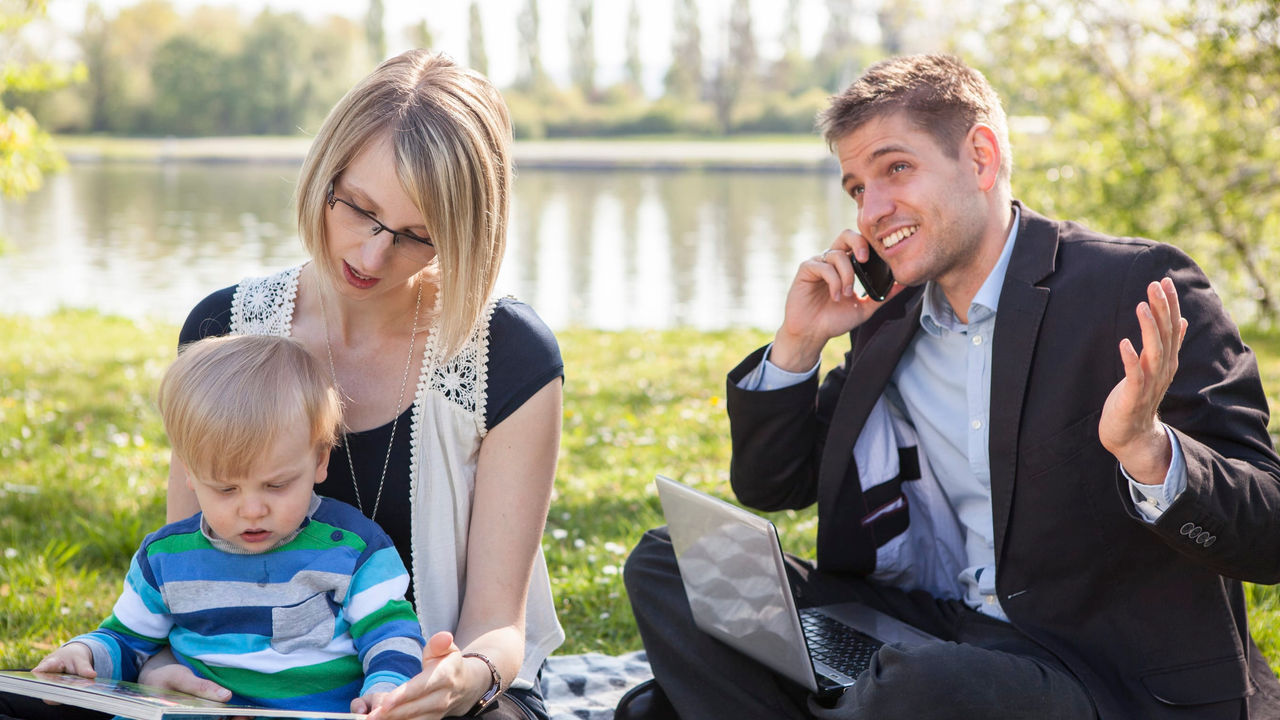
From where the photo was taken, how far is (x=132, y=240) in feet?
77.2

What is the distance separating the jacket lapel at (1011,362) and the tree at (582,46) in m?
82.7

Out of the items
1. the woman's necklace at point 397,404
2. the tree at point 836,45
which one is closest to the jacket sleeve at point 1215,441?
the woman's necklace at point 397,404

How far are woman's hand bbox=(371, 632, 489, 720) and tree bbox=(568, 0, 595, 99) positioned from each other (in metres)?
83.4

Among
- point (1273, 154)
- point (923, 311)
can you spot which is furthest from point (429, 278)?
point (1273, 154)

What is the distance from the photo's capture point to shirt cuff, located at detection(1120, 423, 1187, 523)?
2.33 meters

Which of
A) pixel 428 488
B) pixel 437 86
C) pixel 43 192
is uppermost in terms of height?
pixel 437 86

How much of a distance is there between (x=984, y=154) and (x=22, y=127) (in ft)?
27.8

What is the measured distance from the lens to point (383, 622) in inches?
93.4

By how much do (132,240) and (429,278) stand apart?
2298cm

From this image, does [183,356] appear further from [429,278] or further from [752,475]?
[752,475]

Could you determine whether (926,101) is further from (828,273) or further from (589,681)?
(589,681)

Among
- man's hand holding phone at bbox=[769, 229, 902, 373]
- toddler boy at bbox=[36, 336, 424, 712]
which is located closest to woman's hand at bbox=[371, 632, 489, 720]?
toddler boy at bbox=[36, 336, 424, 712]

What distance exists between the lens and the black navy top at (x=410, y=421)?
2654 millimetres

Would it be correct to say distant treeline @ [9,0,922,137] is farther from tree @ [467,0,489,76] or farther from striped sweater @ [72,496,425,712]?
striped sweater @ [72,496,425,712]
